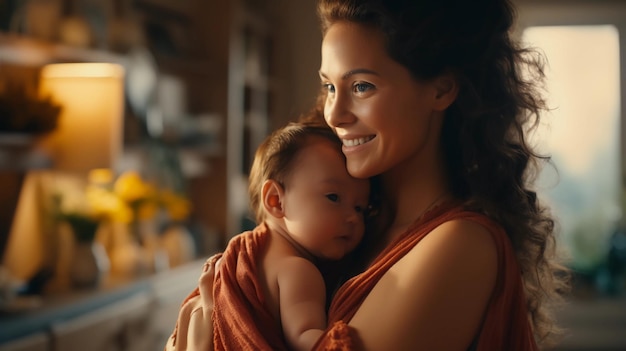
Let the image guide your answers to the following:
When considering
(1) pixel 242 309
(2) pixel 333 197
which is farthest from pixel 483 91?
(1) pixel 242 309

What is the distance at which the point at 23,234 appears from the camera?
128 inches

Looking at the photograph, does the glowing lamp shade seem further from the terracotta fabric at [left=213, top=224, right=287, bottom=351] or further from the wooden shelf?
the terracotta fabric at [left=213, top=224, right=287, bottom=351]

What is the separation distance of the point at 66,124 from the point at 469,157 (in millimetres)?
2239

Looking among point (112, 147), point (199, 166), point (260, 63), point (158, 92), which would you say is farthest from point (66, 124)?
point (260, 63)

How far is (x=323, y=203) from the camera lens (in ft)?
4.38

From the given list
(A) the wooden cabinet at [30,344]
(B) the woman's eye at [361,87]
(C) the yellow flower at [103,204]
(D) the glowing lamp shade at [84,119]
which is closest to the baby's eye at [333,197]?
(B) the woman's eye at [361,87]

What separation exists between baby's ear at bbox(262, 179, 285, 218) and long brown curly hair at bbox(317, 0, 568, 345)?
0.30 metres

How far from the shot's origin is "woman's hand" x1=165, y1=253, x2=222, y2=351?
4.20 feet

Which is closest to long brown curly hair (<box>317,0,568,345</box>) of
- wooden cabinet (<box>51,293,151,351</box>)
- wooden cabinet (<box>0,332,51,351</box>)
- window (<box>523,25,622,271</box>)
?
wooden cabinet (<box>0,332,51,351</box>)

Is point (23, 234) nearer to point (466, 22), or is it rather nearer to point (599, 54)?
point (466, 22)

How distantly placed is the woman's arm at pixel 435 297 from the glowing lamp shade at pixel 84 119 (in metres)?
2.20

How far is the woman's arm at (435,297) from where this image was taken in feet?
3.60

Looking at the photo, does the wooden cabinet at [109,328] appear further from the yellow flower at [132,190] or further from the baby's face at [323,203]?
the baby's face at [323,203]

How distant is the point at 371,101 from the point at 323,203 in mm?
220
